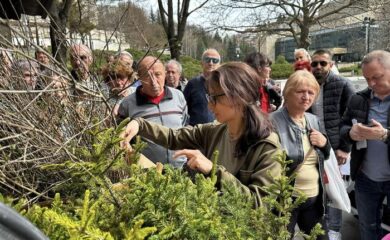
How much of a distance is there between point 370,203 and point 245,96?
1.96m

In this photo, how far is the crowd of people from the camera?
167cm

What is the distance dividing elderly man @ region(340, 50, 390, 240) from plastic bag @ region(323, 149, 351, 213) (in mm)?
367

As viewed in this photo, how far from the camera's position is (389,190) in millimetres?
3211

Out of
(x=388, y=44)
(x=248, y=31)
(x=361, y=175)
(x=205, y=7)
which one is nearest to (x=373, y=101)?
(x=361, y=175)

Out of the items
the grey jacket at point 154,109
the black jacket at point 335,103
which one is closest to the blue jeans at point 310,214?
the grey jacket at point 154,109

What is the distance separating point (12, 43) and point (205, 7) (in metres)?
16.6

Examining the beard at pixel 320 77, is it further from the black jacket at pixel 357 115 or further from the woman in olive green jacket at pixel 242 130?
the woman in olive green jacket at pixel 242 130

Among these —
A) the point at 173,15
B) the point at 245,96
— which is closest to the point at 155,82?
the point at 245,96

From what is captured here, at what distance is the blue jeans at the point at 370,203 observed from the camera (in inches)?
129

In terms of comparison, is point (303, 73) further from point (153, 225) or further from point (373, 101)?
point (153, 225)

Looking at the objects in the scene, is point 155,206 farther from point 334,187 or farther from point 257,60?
point 257,60

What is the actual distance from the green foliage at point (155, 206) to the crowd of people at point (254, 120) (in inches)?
6.0

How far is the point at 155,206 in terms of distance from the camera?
1.29 meters

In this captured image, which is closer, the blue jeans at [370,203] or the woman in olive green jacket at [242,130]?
the woman in olive green jacket at [242,130]
